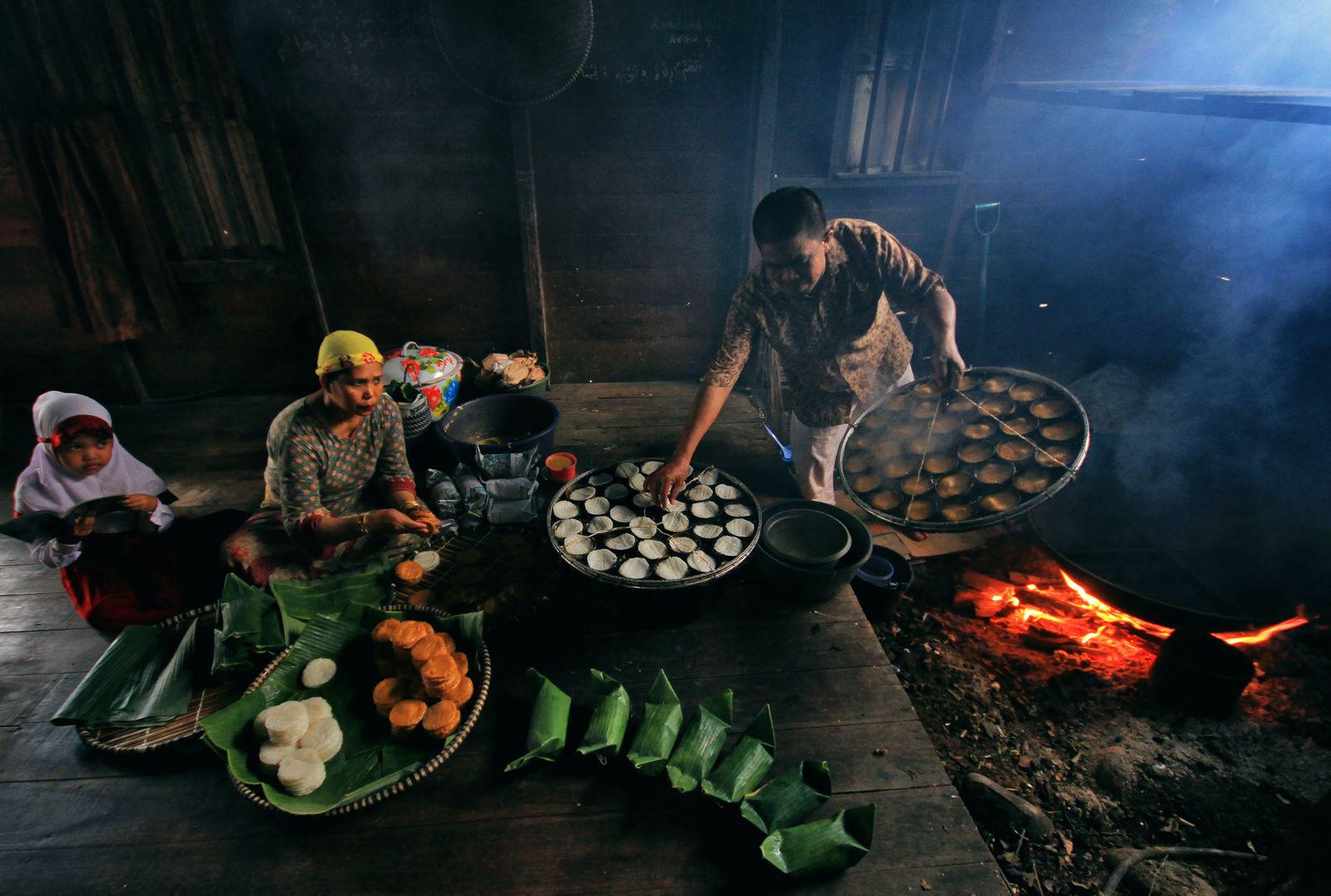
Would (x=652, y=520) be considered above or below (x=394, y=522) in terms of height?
below

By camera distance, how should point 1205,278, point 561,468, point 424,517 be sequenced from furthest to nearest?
point 1205,278 → point 561,468 → point 424,517

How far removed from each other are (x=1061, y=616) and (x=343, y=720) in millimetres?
4844

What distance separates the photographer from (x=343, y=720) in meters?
2.55

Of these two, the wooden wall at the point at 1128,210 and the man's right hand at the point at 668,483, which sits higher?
the wooden wall at the point at 1128,210

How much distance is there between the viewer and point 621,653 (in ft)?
10.2

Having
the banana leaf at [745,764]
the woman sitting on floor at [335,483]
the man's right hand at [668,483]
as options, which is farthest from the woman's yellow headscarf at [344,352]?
the banana leaf at [745,764]

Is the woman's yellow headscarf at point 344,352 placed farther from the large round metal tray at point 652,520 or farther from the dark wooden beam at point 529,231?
the dark wooden beam at point 529,231

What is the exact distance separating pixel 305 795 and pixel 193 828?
0.57 meters

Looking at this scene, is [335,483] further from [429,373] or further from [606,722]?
[606,722]

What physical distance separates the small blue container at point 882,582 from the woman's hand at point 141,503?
4.40 m

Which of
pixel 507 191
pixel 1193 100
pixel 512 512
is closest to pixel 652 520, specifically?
pixel 512 512

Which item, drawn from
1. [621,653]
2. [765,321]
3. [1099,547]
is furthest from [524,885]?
[1099,547]

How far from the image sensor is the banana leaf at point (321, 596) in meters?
2.81

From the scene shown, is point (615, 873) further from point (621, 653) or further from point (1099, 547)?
point (1099, 547)
